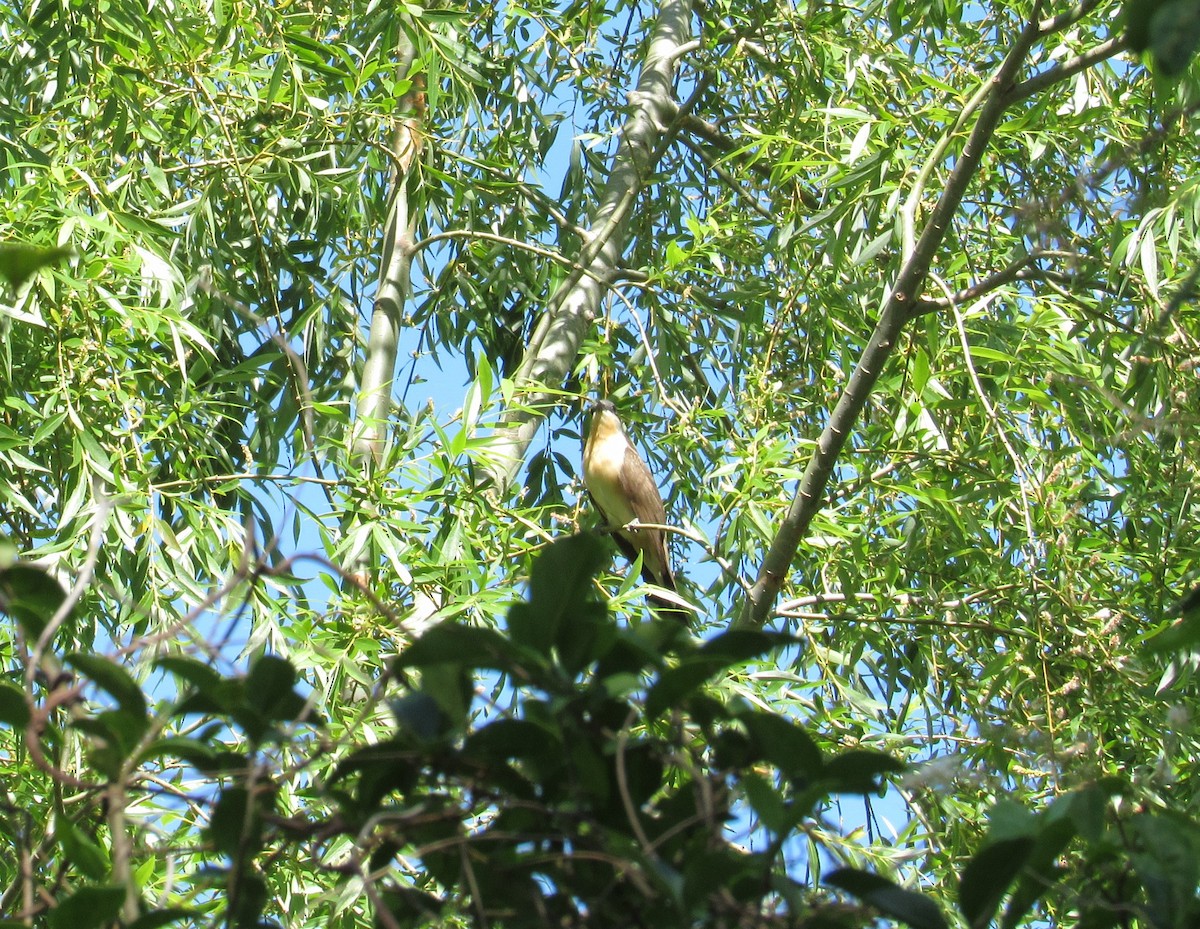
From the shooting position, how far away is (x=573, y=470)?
4.89 meters


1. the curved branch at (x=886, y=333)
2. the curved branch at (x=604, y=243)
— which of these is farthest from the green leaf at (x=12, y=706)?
the curved branch at (x=604, y=243)

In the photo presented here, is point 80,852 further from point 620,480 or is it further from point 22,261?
point 620,480

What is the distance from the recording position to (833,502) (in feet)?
11.0

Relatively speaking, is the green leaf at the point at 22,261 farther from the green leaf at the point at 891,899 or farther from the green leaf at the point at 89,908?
the green leaf at the point at 891,899

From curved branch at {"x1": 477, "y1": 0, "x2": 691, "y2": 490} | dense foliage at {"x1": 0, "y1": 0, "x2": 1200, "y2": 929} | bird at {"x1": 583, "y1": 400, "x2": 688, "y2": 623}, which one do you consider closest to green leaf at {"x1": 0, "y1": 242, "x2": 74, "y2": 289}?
dense foliage at {"x1": 0, "y1": 0, "x2": 1200, "y2": 929}

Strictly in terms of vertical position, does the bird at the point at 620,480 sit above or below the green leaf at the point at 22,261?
above

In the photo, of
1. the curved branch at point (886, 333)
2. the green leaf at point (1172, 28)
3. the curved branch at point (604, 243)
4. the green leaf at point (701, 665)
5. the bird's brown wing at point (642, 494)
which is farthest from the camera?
the bird's brown wing at point (642, 494)

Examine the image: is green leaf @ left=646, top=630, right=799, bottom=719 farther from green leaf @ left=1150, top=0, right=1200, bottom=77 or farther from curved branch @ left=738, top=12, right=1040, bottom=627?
curved branch @ left=738, top=12, right=1040, bottom=627

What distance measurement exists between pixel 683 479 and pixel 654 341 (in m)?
0.54

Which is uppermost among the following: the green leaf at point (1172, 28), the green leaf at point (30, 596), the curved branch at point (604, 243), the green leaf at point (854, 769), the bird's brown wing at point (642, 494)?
the curved branch at point (604, 243)

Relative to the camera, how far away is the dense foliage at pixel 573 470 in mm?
891

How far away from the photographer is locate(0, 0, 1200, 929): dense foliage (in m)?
0.89

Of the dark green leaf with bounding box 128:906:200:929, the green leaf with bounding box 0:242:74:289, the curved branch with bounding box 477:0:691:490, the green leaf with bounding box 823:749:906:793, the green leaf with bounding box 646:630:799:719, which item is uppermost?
the curved branch with bounding box 477:0:691:490

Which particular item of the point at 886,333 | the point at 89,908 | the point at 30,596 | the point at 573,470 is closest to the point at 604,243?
the point at 573,470
